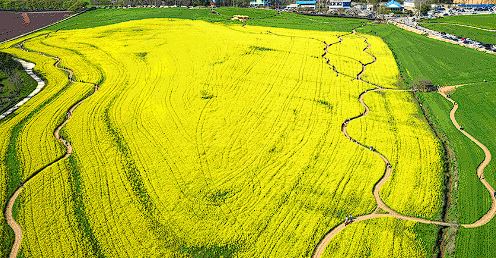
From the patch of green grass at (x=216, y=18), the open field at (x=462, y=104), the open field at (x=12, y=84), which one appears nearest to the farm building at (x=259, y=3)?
the patch of green grass at (x=216, y=18)

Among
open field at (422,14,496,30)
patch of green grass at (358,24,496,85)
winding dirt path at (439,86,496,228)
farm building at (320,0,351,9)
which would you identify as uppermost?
farm building at (320,0,351,9)

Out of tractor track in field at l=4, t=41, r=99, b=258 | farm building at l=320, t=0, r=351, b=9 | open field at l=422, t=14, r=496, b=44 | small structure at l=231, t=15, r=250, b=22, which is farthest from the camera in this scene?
farm building at l=320, t=0, r=351, b=9

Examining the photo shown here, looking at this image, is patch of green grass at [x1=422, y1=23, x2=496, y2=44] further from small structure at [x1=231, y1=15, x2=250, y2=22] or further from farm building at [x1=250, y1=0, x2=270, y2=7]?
farm building at [x1=250, y1=0, x2=270, y2=7]

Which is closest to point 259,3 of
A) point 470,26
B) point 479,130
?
point 470,26

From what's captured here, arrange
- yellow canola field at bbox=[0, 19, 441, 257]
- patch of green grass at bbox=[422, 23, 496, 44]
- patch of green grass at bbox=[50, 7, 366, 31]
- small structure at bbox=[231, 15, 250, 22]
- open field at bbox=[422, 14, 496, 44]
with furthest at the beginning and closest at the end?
1. small structure at bbox=[231, 15, 250, 22]
2. patch of green grass at bbox=[50, 7, 366, 31]
3. open field at bbox=[422, 14, 496, 44]
4. patch of green grass at bbox=[422, 23, 496, 44]
5. yellow canola field at bbox=[0, 19, 441, 257]

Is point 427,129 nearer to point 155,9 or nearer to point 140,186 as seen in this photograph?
point 140,186

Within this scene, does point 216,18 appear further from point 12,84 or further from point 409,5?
point 409,5

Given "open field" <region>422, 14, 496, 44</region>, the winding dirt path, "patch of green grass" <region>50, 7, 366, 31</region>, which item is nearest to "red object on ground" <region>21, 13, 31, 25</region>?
"patch of green grass" <region>50, 7, 366, 31</region>

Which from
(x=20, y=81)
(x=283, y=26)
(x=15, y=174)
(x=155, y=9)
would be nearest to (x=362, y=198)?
(x=15, y=174)
